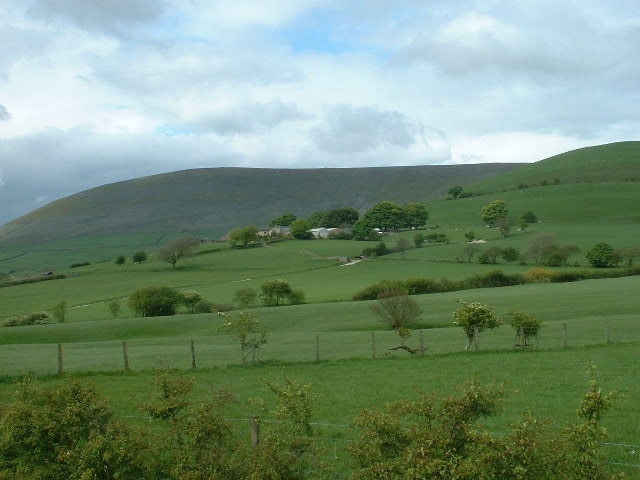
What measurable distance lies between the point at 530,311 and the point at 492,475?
51.3m

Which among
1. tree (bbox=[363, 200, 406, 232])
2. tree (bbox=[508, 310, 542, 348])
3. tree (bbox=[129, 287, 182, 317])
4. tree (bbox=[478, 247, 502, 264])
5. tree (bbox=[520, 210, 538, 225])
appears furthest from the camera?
tree (bbox=[363, 200, 406, 232])

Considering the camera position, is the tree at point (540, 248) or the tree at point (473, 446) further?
the tree at point (540, 248)

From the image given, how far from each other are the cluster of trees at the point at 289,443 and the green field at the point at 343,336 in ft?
6.09

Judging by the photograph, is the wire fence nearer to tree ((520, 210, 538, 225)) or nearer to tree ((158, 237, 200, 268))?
tree ((158, 237, 200, 268))

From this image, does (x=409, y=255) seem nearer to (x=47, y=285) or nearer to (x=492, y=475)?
(x=47, y=285)

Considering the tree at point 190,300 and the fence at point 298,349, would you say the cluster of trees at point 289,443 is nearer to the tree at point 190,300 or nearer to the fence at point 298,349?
the fence at point 298,349

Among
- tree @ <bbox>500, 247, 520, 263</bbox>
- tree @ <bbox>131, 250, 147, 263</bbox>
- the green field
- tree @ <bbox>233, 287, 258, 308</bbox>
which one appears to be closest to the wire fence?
the green field

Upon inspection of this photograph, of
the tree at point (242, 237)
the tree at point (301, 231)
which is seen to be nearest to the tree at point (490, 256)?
the tree at point (242, 237)

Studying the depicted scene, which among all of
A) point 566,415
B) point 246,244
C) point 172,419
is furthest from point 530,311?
point 246,244

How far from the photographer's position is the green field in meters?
21.8

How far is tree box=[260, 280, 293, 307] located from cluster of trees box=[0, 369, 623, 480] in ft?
214

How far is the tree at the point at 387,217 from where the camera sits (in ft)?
594

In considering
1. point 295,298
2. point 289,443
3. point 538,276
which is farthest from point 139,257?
point 289,443

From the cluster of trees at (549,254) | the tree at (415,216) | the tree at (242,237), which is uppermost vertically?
the tree at (415,216)
